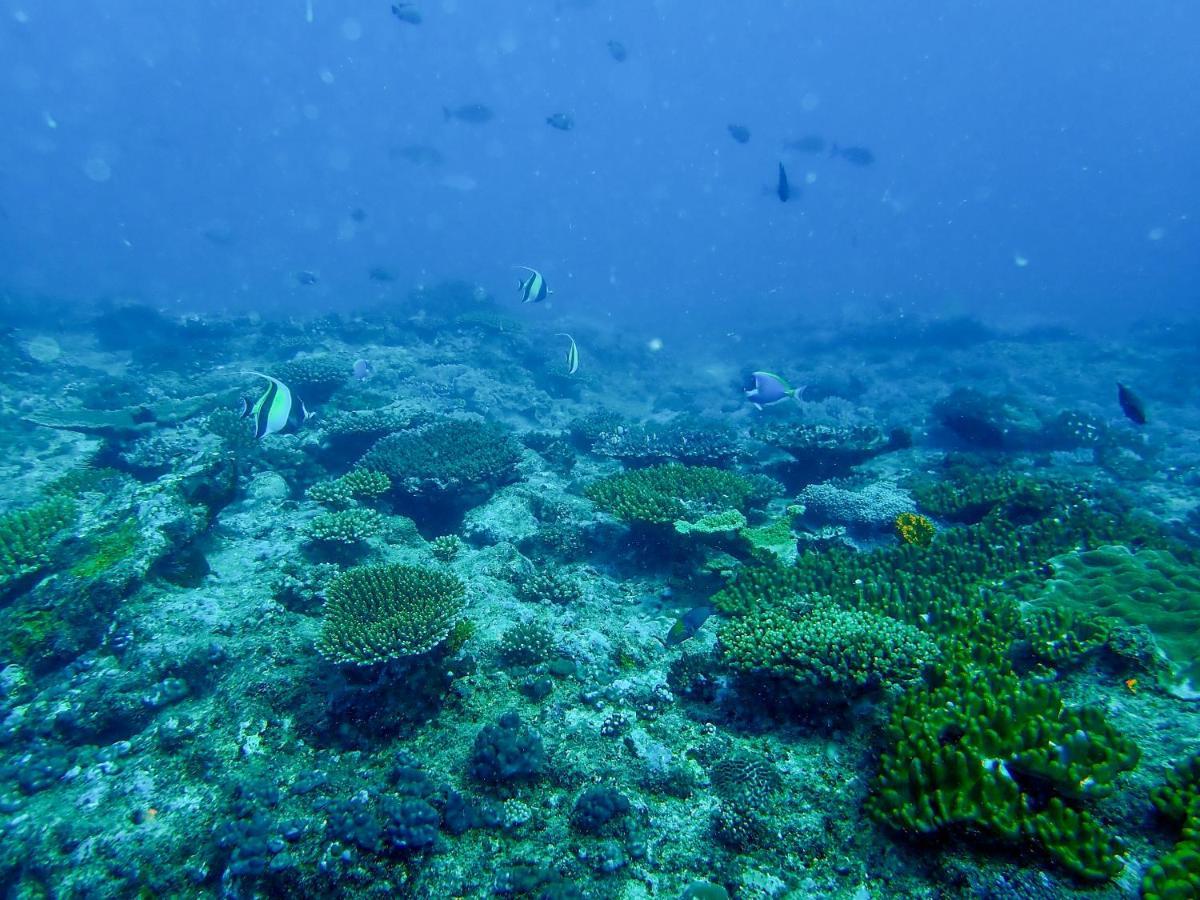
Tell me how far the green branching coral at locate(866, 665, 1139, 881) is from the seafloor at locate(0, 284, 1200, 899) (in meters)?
0.02

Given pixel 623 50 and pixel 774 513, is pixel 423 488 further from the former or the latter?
pixel 623 50

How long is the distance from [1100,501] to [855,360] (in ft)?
69.8

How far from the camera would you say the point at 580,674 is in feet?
18.2

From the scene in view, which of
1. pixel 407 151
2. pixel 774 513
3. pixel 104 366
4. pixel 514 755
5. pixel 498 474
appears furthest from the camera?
pixel 407 151

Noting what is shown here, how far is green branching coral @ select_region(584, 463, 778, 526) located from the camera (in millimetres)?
7605

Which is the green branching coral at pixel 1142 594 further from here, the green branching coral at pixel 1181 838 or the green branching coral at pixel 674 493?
the green branching coral at pixel 674 493

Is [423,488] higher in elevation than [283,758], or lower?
higher

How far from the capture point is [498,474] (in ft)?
32.3

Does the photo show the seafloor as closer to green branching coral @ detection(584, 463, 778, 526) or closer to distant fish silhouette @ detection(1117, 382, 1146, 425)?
green branching coral @ detection(584, 463, 778, 526)

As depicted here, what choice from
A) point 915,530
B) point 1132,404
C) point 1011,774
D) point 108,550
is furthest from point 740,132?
point 1011,774

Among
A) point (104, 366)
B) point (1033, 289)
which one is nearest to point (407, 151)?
point (104, 366)

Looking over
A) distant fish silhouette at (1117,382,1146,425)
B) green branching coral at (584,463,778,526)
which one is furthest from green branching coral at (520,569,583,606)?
distant fish silhouette at (1117,382,1146,425)

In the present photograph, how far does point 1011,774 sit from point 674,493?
5310mm

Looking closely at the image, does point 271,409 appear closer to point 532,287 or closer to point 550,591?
point 550,591
